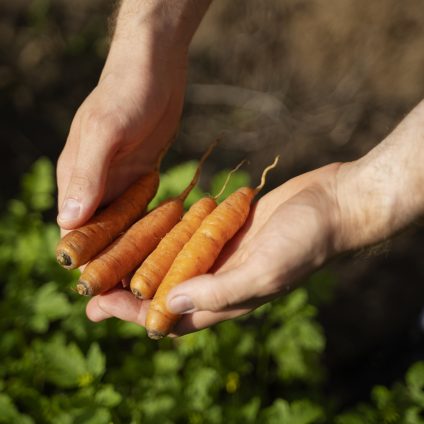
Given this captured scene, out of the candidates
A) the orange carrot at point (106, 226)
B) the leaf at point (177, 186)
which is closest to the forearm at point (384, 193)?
the orange carrot at point (106, 226)

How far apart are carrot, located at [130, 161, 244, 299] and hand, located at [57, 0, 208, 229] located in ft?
1.51

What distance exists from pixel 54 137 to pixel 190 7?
2758 mm

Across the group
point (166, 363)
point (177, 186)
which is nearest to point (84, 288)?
point (166, 363)

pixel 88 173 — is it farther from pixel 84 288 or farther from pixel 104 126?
pixel 84 288

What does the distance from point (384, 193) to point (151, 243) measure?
4.69ft

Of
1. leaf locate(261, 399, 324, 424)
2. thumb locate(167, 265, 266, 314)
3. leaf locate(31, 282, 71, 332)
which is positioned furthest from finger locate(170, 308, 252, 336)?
leaf locate(31, 282, 71, 332)

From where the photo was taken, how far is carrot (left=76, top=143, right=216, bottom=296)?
2.94m

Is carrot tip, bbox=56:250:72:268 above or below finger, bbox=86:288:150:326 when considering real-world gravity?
above

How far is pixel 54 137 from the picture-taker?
6.18m

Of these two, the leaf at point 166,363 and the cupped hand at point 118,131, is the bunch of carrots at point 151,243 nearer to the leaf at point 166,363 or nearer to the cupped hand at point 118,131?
the cupped hand at point 118,131

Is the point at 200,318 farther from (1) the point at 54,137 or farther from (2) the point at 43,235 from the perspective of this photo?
(1) the point at 54,137

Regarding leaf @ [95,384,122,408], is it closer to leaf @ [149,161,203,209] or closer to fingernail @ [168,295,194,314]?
fingernail @ [168,295,194,314]

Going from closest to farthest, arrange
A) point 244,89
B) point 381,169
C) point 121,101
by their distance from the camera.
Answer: point 381,169 → point 121,101 → point 244,89

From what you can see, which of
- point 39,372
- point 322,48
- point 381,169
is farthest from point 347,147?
point 39,372
